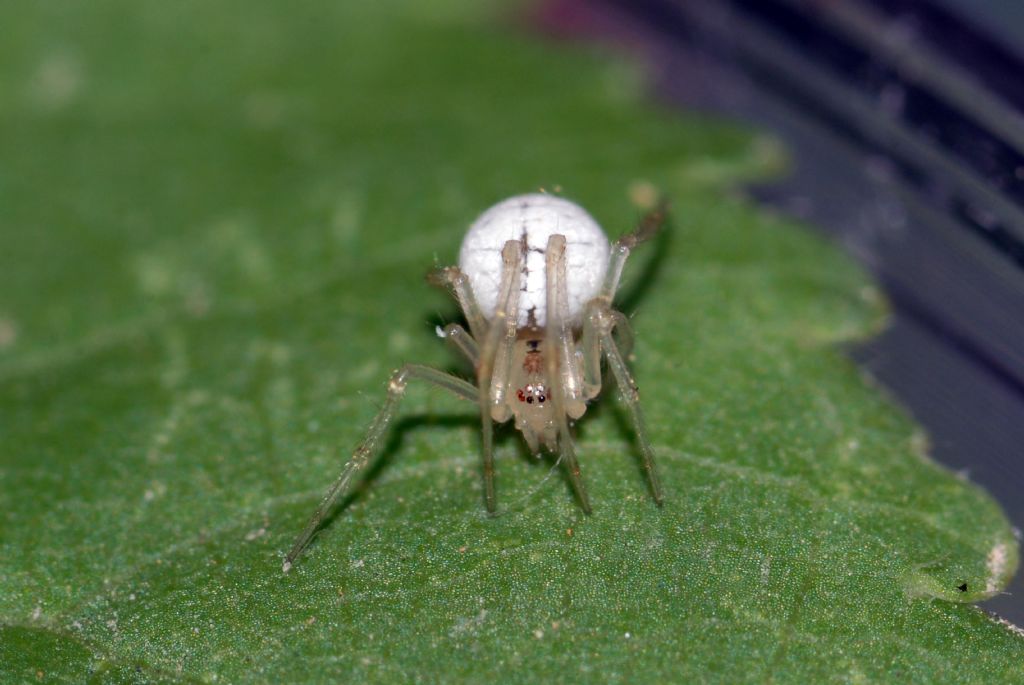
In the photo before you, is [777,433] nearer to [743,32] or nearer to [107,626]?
[107,626]

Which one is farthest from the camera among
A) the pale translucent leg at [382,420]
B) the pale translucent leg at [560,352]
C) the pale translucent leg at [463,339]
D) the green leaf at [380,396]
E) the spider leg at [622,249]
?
the spider leg at [622,249]

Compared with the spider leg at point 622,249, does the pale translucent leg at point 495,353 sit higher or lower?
lower

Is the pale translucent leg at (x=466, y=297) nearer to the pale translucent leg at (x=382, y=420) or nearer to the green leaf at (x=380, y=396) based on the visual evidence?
the pale translucent leg at (x=382, y=420)

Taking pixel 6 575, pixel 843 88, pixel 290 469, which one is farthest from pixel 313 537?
pixel 843 88

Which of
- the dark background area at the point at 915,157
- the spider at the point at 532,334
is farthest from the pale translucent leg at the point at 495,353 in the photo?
the dark background area at the point at 915,157

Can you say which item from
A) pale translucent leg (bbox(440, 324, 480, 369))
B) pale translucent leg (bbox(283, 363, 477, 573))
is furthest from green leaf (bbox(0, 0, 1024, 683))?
pale translucent leg (bbox(440, 324, 480, 369))

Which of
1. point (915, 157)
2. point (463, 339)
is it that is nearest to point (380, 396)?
point (463, 339)

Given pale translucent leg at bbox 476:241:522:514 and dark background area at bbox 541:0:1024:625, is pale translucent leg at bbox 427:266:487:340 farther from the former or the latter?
dark background area at bbox 541:0:1024:625
